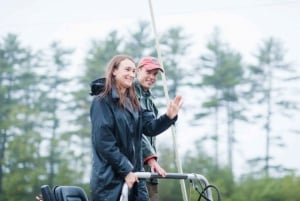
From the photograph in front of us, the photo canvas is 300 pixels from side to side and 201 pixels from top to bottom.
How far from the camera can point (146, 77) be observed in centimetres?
311

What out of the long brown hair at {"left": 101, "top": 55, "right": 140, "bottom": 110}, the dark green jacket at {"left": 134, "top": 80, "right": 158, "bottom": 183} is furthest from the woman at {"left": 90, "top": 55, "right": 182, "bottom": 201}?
the dark green jacket at {"left": 134, "top": 80, "right": 158, "bottom": 183}

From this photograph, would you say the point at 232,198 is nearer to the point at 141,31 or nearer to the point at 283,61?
the point at 283,61

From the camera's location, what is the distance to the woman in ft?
8.57

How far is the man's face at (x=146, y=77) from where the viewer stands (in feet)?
10.2

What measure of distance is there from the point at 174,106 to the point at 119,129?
252 millimetres

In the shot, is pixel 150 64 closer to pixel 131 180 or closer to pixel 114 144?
pixel 114 144

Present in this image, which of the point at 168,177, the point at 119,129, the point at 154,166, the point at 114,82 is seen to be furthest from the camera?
the point at 154,166

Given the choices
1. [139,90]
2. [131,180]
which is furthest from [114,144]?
[139,90]

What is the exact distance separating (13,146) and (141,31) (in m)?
6.35

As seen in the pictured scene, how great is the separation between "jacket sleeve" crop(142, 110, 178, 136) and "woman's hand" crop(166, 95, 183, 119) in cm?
4

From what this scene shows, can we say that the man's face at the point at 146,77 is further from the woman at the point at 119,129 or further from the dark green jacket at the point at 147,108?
the woman at the point at 119,129

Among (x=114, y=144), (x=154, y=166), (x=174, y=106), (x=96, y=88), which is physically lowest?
(x=154, y=166)

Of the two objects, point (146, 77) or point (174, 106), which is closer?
point (174, 106)

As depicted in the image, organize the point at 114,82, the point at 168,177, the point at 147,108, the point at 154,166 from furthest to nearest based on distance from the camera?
the point at 147,108 < the point at 154,166 < the point at 114,82 < the point at 168,177
